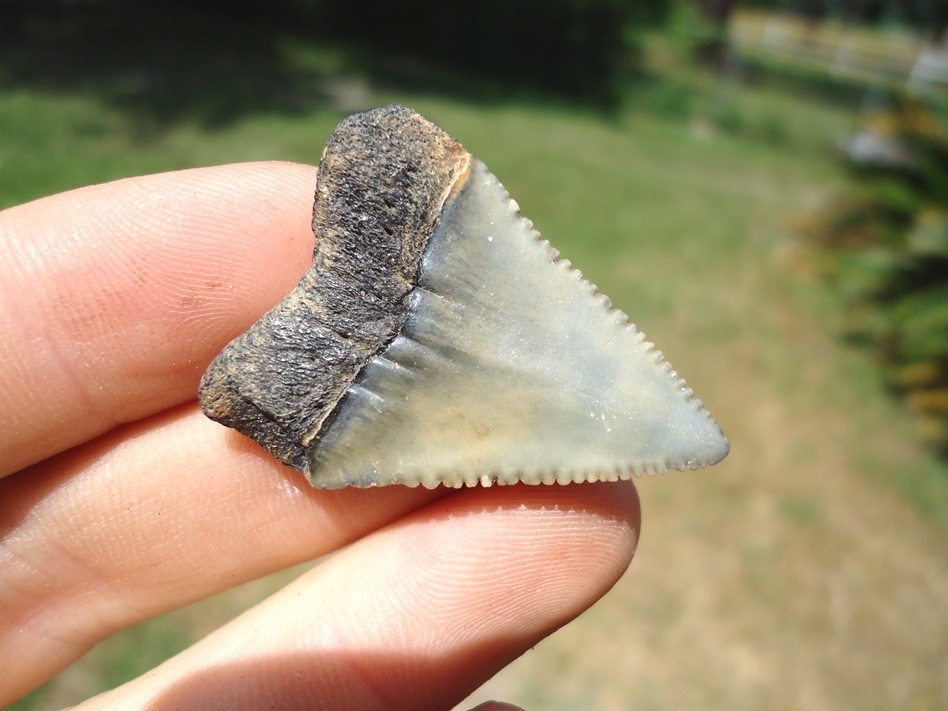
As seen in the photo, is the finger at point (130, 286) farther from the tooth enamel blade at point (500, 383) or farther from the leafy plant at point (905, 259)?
the leafy plant at point (905, 259)

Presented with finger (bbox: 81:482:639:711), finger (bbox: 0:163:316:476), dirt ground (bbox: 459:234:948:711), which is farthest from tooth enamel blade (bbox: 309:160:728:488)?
dirt ground (bbox: 459:234:948:711)

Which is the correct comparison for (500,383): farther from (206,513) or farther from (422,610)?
(206,513)

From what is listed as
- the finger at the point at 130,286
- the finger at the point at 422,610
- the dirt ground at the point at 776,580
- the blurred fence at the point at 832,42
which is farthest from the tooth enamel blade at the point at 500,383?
the blurred fence at the point at 832,42

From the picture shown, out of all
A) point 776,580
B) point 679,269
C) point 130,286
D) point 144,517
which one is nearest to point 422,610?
point 144,517

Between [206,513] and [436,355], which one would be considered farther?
[206,513]

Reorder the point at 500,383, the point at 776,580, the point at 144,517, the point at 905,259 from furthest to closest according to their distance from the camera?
the point at 905,259
the point at 776,580
the point at 144,517
the point at 500,383

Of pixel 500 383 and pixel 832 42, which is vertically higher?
pixel 500 383

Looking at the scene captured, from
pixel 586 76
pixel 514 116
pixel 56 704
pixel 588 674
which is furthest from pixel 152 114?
pixel 586 76
